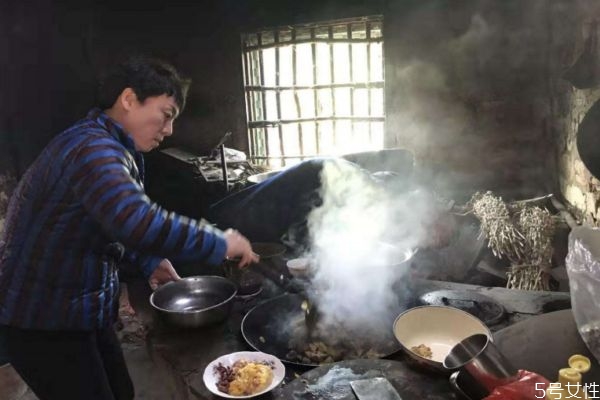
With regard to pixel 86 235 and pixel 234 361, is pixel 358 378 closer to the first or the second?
pixel 234 361

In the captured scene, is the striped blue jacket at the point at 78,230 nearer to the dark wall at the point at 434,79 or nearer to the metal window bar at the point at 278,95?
the dark wall at the point at 434,79

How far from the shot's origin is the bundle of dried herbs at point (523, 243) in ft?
15.8

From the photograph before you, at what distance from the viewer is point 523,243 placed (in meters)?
4.99

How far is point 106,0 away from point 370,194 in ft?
22.2

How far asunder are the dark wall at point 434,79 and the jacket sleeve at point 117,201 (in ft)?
19.0

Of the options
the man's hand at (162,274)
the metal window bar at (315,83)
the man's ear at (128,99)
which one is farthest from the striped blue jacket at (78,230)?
the metal window bar at (315,83)

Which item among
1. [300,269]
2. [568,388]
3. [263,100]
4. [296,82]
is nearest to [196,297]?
[300,269]

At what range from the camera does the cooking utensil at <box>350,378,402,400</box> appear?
231 centimetres

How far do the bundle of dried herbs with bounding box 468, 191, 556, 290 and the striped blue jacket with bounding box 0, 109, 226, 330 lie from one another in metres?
3.61

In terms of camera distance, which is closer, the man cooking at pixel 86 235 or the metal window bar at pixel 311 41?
the man cooking at pixel 86 235

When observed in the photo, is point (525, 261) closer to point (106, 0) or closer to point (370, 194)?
point (370, 194)

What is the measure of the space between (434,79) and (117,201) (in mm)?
6045

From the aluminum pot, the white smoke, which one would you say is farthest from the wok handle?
the aluminum pot

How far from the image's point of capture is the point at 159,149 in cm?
927
